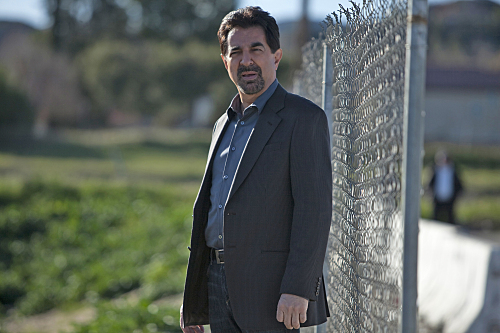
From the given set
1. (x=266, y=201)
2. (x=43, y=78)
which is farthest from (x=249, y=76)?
(x=43, y=78)

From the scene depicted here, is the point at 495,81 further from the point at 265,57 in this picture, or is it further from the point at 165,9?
the point at 265,57

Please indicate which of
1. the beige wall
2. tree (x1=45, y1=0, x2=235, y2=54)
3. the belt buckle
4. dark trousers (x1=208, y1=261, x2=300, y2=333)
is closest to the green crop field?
dark trousers (x1=208, y1=261, x2=300, y2=333)

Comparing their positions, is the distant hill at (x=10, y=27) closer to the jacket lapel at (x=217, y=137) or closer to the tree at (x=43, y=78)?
the tree at (x=43, y=78)

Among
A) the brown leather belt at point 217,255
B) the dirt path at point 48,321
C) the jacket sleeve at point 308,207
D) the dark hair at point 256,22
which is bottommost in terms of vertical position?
the dirt path at point 48,321

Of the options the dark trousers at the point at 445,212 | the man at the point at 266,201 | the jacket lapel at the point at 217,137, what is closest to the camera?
the man at the point at 266,201

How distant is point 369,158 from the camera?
2.23 m

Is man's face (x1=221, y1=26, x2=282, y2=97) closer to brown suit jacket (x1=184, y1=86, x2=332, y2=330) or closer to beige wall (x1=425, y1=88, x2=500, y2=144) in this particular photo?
brown suit jacket (x1=184, y1=86, x2=332, y2=330)

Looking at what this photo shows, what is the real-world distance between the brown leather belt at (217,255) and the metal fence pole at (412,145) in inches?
36.2

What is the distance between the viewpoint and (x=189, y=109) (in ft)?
105

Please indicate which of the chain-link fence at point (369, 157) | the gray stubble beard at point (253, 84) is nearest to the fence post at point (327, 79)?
the chain-link fence at point (369, 157)

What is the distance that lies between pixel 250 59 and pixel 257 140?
33cm

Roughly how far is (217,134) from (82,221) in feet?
34.7

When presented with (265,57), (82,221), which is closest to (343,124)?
(265,57)

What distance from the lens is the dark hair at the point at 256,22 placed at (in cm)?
227
